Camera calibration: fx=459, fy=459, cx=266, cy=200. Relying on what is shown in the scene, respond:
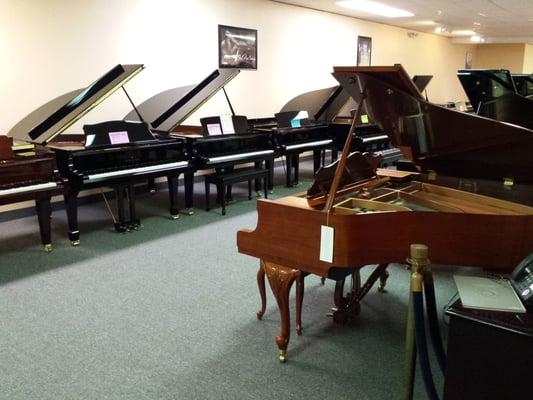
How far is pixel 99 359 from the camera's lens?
97.0 inches

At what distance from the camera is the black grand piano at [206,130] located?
206 inches

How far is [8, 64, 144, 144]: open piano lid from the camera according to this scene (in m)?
4.15

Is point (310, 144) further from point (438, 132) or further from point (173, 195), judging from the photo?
point (438, 132)

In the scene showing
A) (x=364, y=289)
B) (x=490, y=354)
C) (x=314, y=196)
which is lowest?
(x=364, y=289)

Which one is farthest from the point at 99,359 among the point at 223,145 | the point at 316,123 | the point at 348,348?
the point at 316,123

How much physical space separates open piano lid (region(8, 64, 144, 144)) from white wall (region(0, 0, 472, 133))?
103 centimetres

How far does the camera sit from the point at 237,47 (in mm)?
7531

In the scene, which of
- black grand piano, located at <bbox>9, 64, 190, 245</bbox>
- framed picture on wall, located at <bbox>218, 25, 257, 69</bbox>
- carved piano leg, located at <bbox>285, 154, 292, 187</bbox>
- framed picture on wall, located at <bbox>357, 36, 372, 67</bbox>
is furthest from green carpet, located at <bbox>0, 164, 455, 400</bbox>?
framed picture on wall, located at <bbox>357, 36, 372, 67</bbox>

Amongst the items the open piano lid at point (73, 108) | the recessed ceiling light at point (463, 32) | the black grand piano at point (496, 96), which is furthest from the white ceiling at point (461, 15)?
the black grand piano at point (496, 96)

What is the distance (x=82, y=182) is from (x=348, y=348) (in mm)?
2813

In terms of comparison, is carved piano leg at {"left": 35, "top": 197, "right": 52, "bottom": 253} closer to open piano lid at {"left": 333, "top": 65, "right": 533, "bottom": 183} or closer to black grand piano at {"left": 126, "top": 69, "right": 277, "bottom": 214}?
black grand piano at {"left": 126, "top": 69, "right": 277, "bottom": 214}

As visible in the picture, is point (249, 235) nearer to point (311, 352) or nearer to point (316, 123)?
point (311, 352)

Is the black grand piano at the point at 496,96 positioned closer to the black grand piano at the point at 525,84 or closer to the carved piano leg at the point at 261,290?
the black grand piano at the point at 525,84

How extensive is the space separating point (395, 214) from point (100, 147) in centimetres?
317
